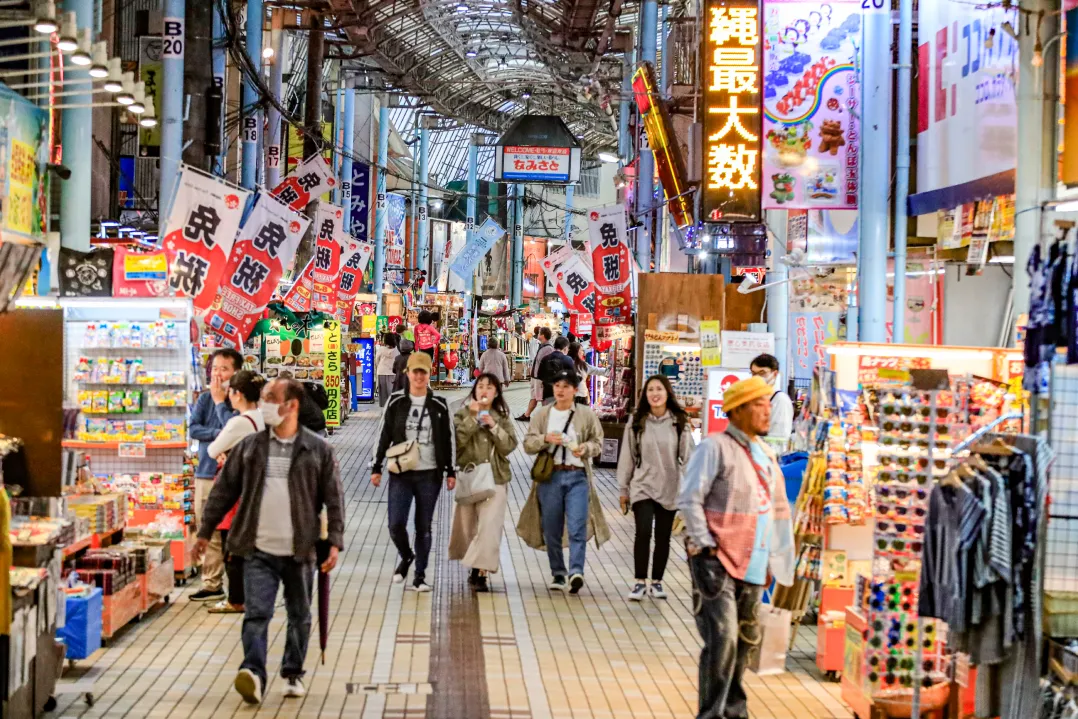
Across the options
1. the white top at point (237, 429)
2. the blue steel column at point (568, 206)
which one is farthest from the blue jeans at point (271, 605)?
the blue steel column at point (568, 206)

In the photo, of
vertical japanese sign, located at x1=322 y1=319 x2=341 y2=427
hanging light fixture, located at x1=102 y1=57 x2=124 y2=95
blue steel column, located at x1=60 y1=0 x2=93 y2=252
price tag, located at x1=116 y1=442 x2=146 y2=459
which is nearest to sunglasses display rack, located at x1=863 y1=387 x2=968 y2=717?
hanging light fixture, located at x1=102 y1=57 x2=124 y2=95

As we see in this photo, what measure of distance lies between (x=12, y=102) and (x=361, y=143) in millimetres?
26746

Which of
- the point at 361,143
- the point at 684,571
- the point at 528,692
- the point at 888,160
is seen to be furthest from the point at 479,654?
the point at 361,143

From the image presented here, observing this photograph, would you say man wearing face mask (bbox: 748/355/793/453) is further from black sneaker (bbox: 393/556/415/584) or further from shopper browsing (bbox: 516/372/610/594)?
black sneaker (bbox: 393/556/415/584)

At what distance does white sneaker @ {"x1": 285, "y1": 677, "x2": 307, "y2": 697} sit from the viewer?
21.5 feet

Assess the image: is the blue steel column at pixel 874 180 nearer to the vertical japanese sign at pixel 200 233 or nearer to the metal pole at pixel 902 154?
the metal pole at pixel 902 154

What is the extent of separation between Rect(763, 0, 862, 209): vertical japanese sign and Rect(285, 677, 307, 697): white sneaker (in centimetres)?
616

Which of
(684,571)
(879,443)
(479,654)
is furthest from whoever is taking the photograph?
(684,571)

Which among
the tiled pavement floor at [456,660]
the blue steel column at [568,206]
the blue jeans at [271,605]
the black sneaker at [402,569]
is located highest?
the blue steel column at [568,206]

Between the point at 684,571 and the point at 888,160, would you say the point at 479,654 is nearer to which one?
the point at 684,571

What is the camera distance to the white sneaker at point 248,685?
627 centimetres

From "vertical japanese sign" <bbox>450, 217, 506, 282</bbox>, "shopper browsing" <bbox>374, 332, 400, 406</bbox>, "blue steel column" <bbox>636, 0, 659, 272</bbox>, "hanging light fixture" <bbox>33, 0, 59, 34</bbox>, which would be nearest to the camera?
"hanging light fixture" <bbox>33, 0, 59, 34</bbox>

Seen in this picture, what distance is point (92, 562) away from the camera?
765cm

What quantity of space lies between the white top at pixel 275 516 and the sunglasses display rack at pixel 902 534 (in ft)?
9.39
